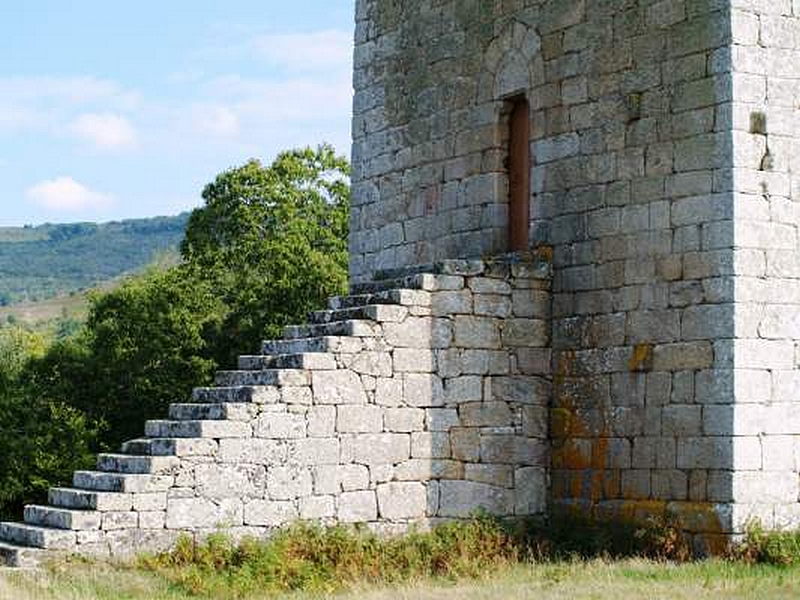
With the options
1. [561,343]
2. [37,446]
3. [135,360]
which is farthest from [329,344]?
[135,360]

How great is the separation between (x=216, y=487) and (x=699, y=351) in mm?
4079

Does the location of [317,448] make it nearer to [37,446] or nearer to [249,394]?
[249,394]

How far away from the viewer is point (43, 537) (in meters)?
10.9

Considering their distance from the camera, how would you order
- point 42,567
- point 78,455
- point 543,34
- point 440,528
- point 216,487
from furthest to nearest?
point 78,455
point 543,34
point 440,528
point 216,487
point 42,567

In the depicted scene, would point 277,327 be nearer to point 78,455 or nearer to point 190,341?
point 190,341

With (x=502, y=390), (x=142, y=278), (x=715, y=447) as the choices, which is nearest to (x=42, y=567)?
(x=502, y=390)

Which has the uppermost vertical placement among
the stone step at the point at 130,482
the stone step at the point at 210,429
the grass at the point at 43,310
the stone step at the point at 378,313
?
the grass at the point at 43,310

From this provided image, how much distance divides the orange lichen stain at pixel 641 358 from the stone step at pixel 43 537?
16.1 ft

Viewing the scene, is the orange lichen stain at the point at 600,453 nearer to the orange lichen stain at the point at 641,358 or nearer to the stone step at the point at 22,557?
the orange lichen stain at the point at 641,358

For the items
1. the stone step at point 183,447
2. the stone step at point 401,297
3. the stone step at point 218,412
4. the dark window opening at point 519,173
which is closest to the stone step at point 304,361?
the stone step at point 218,412

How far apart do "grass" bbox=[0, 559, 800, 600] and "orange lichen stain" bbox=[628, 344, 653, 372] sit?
6.08ft

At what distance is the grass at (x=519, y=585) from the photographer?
9.88 meters

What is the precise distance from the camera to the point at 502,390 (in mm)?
13141

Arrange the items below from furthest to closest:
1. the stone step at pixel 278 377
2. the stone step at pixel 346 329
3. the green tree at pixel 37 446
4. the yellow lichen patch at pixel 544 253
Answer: the green tree at pixel 37 446 → the yellow lichen patch at pixel 544 253 → the stone step at pixel 346 329 → the stone step at pixel 278 377
